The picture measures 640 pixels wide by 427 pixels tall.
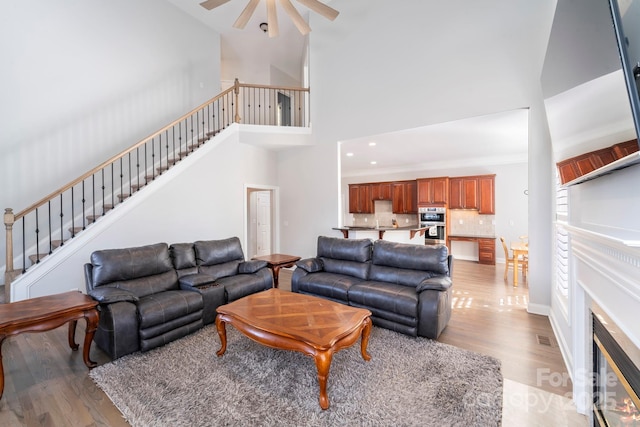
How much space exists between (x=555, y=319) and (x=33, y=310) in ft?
17.1

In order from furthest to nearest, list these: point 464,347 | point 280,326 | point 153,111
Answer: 1. point 153,111
2. point 464,347
3. point 280,326

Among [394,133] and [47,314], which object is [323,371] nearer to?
[47,314]

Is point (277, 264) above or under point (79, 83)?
under

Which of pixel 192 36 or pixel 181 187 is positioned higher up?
pixel 192 36

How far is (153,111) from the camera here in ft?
19.0

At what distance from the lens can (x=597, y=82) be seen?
3.85 ft

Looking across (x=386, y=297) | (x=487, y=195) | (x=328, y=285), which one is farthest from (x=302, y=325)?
(x=487, y=195)

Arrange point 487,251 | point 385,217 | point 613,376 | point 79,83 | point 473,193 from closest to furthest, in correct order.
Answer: point 613,376
point 79,83
point 487,251
point 473,193
point 385,217

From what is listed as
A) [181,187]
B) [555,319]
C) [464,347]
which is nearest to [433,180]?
[555,319]

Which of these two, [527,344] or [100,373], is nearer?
[100,373]

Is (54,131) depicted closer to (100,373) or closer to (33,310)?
(33,310)

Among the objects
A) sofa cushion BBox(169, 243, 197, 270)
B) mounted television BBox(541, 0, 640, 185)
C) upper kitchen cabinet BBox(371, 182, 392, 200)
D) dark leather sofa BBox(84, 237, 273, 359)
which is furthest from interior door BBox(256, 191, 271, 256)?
mounted television BBox(541, 0, 640, 185)

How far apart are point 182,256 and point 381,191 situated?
6.61 metres

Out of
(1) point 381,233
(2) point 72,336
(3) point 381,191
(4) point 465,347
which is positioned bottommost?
(4) point 465,347
